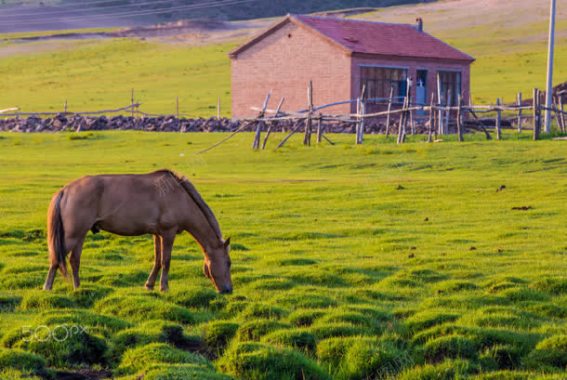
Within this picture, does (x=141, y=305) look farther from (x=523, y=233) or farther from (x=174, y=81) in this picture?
(x=174, y=81)

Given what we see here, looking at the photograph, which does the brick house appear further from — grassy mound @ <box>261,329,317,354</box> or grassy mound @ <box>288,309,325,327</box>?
grassy mound @ <box>261,329,317,354</box>

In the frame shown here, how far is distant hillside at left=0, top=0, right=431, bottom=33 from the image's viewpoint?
5994 inches

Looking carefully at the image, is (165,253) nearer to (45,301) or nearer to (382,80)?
(45,301)

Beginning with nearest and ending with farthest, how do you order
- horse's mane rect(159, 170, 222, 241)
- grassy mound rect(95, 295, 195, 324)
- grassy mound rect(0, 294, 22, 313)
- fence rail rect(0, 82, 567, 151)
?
1. grassy mound rect(95, 295, 195, 324)
2. grassy mound rect(0, 294, 22, 313)
3. horse's mane rect(159, 170, 222, 241)
4. fence rail rect(0, 82, 567, 151)

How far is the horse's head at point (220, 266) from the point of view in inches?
493

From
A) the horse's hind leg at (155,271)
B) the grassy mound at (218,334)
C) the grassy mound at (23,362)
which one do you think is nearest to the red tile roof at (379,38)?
the horse's hind leg at (155,271)

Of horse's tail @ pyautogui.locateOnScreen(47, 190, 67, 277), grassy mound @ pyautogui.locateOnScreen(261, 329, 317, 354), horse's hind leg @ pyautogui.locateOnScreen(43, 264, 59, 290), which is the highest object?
horse's tail @ pyautogui.locateOnScreen(47, 190, 67, 277)

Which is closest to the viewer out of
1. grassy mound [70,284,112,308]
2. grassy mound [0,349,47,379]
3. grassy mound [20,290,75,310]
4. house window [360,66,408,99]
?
grassy mound [0,349,47,379]

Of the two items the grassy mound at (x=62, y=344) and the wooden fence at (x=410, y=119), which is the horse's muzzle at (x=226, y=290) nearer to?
the grassy mound at (x=62, y=344)

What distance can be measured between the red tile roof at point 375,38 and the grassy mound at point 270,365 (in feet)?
134

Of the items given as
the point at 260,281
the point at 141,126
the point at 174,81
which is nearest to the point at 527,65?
the point at 174,81

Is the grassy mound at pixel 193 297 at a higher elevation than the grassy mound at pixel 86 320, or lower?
lower

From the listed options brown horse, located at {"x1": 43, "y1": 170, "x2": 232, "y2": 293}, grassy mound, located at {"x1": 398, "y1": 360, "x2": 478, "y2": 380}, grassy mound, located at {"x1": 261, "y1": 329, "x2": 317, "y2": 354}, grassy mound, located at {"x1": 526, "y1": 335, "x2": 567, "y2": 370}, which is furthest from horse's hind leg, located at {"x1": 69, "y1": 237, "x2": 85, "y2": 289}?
grassy mound, located at {"x1": 526, "y1": 335, "x2": 567, "y2": 370}

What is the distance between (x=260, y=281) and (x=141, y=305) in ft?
7.13
